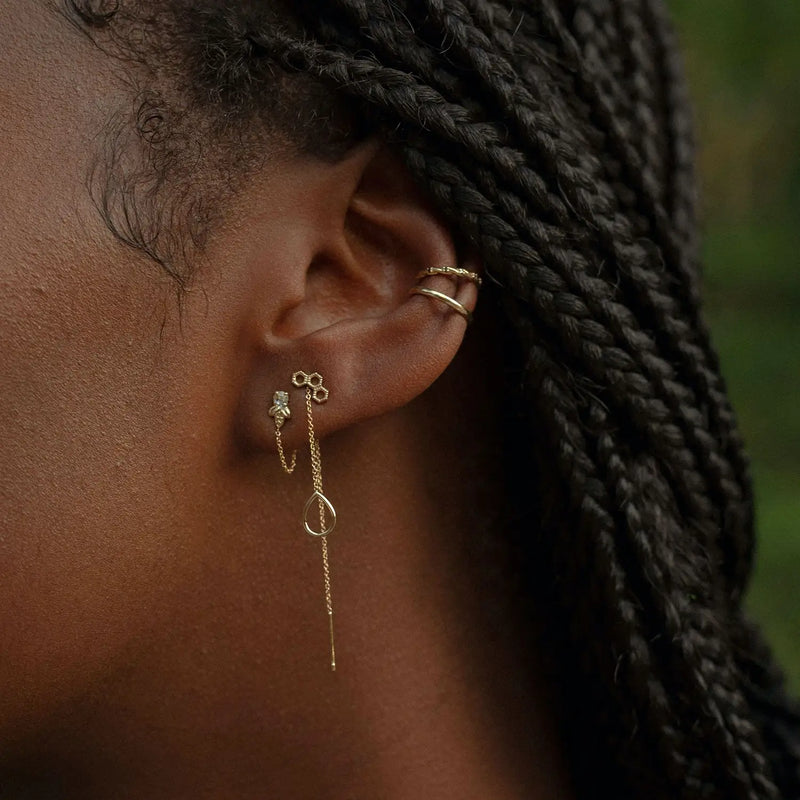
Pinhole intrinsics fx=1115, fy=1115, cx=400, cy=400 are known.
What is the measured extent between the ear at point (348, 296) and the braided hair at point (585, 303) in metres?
0.05

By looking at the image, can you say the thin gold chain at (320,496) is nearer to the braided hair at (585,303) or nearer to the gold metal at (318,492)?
the gold metal at (318,492)

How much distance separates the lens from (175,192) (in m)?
1.29

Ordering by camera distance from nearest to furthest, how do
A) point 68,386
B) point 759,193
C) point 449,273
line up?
point 68,386
point 449,273
point 759,193

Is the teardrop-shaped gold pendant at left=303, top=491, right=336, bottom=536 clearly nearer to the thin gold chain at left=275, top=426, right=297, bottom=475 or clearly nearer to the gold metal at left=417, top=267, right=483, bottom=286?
the thin gold chain at left=275, top=426, right=297, bottom=475

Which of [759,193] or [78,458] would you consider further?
[759,193]

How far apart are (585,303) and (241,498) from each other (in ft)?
1.59

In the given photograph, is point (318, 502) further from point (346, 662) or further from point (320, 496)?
point (346, 662)

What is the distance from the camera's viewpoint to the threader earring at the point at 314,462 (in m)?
1.32

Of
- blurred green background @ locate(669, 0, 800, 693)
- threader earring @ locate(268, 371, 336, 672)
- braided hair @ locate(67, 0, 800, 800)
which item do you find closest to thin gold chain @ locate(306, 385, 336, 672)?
threader earring @ locate(268, 371, 336, 672)

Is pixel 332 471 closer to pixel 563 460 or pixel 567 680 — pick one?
pixel 563 460

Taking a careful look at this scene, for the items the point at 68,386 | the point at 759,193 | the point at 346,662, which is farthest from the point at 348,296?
the point at 759,193

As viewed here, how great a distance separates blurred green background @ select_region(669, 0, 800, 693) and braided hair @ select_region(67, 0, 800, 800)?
2.23 metres

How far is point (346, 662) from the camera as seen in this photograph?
1443 millimetres

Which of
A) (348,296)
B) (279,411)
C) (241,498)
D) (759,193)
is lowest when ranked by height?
(241,498)
